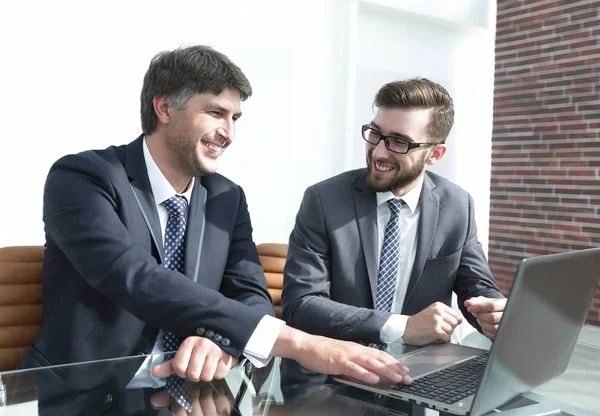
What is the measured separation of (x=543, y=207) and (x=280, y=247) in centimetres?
444

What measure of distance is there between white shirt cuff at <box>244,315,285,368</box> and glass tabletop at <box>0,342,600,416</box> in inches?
1.4

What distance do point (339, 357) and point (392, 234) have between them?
915 millimetres

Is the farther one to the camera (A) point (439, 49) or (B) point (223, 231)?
(A) point (439, 49)

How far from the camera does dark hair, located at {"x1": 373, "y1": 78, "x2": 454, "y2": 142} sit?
96.2 inches

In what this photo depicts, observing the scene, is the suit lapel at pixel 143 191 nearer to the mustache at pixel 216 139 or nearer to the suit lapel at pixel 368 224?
the mustache at pixel 216 139

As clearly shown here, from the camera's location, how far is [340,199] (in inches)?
93.7

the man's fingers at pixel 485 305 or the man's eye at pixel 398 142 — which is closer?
the man's fingers at pixel 485 305

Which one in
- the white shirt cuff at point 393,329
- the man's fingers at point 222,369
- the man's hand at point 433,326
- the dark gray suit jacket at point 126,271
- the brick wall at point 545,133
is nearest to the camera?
the man's fingers at point 222,369

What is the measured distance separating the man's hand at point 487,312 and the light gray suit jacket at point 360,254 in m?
0.20

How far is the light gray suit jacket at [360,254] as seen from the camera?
2.28 meters

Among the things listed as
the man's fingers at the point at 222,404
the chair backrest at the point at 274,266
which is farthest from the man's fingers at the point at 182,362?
the chair backrest at the point at 274,266

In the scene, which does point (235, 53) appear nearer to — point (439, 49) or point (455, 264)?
point (439, 49)

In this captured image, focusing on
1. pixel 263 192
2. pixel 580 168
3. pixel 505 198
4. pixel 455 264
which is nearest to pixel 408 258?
pixel 455 264

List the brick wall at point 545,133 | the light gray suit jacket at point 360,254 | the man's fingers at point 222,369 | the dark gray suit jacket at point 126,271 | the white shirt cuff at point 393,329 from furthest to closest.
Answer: the brick wall at point 545,133, the light gray suit jacket at point 360,254, the white shirt cuff at point 393,329, the dark gray suit jacket at point 126,271, the man's fingers at point 222,369
